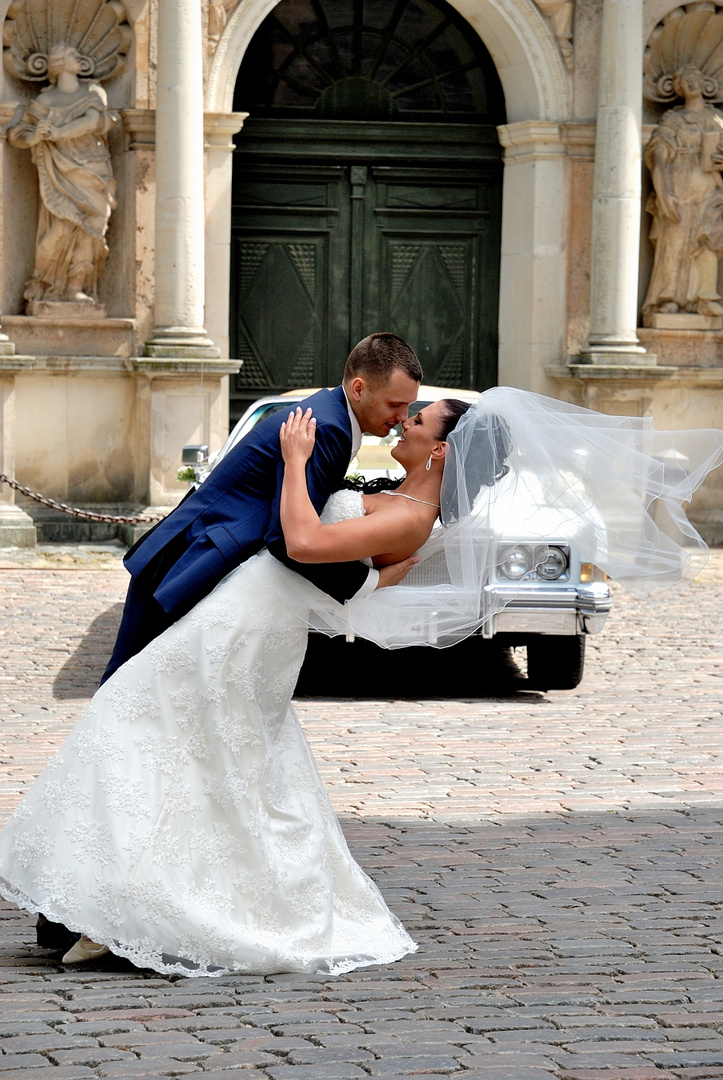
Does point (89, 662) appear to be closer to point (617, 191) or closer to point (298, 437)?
point (298, 437)

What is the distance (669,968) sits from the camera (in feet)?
14.1

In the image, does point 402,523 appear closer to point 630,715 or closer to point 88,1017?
point 88,1017

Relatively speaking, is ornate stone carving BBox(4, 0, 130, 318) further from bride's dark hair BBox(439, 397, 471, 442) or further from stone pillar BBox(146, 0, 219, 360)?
bride's dark hair BBox(439, 397, 471, 442)

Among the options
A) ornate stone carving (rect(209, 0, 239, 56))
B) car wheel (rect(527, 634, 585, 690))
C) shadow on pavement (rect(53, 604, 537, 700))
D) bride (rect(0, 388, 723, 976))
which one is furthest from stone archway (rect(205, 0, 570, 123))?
bride (rect(0, 388, 723, 976))

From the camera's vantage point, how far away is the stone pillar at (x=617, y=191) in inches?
583

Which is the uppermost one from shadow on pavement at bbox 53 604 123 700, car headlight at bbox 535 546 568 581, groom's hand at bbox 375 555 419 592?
groom's hand at bbox 375 555 419 592

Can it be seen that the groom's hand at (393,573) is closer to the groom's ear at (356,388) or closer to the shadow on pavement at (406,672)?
the groom's ear at (356,388)

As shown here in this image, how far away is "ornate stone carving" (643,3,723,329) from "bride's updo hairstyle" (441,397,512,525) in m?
11.5

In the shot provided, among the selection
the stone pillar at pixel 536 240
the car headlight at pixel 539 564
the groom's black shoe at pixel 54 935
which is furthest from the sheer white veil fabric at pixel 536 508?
the stone pillar at pixel 536 240

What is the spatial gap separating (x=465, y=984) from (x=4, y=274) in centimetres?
1158

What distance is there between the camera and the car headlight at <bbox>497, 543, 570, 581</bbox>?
26.2 ft

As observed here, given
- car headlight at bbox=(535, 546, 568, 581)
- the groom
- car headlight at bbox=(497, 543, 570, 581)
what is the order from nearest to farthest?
the groom → car headlight at bbox=(497, 543, 570, 581) → car headlight at bbox=(535, 546, 568, 581)

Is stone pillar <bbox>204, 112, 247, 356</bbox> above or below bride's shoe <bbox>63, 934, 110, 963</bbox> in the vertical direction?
above

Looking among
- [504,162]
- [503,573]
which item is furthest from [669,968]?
[504,162]
